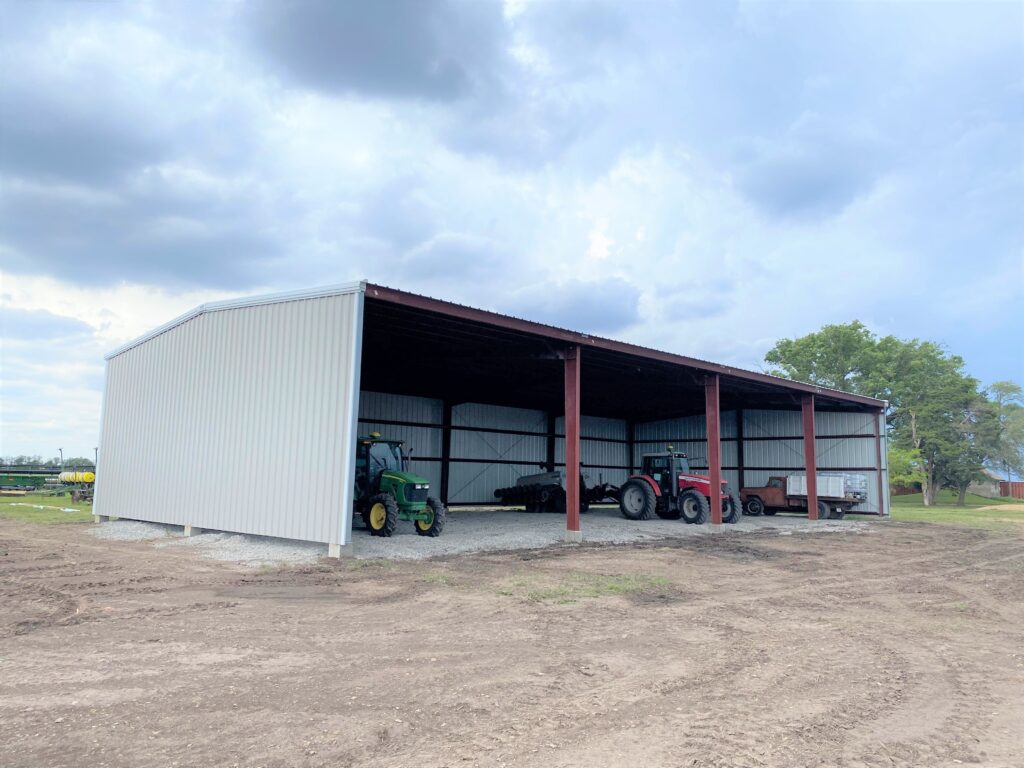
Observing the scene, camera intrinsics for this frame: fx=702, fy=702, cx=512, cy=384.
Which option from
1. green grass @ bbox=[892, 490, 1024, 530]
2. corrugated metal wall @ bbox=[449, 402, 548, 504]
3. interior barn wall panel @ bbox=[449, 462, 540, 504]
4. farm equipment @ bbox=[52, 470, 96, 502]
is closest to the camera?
green grass @ bbox=[892, 490, 1024, 530]

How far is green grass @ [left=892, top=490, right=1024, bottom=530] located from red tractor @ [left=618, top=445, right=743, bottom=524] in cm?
964

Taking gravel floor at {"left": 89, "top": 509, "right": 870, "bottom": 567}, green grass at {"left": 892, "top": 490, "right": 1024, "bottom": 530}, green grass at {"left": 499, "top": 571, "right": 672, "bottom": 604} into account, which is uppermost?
green grass at {"left": 892, "top": 490, "right": 1024, "bottom": 530}

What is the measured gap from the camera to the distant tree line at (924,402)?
148 feet

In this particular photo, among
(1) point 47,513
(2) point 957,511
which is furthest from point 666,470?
(2) point 957,511

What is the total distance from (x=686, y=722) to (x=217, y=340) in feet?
46.6

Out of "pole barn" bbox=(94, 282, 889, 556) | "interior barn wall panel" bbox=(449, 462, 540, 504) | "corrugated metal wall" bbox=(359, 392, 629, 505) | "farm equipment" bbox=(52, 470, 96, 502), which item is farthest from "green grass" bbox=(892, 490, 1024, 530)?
"farm equipment" bbox=(52, 470, 96, 502)

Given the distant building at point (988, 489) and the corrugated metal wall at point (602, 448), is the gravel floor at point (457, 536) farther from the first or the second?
the distant building at point (988, 489)

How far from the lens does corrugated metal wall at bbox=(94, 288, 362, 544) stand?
41.7 ft

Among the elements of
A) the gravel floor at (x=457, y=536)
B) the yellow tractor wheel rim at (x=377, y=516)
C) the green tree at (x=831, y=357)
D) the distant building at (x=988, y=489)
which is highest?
the green tree at (x=831, y=357)

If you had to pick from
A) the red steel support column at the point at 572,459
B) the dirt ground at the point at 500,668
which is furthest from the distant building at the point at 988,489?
the dirt ground at the point at 500,668

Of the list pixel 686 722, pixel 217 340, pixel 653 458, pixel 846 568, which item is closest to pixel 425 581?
pixel 686 722

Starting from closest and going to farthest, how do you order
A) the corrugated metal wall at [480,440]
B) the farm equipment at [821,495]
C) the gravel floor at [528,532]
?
the gravel floor at [528,532], the corrugated metal wall at [480,440], the farm equipment at [821,495]

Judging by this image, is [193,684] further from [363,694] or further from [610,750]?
[610,750]

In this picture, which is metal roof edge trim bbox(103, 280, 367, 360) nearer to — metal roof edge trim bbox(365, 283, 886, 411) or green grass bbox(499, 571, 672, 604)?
metal roof edge trim bbox(365, 283, 886, 411)
